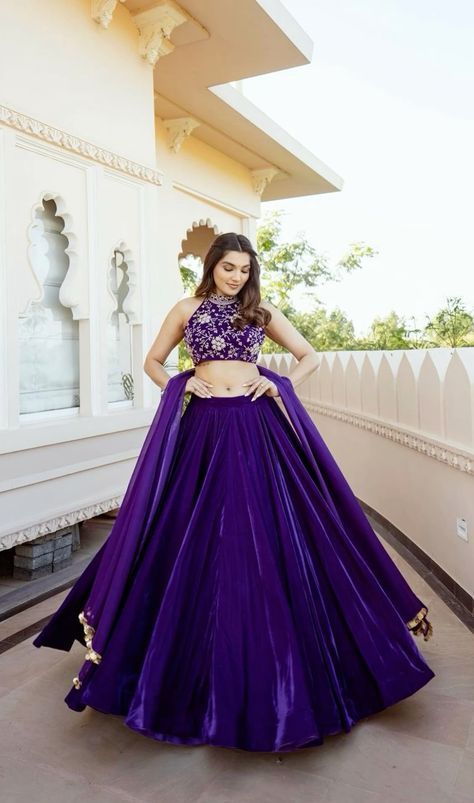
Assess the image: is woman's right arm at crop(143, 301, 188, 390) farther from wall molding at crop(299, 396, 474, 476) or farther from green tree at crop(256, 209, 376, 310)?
green tree at crop(256, 209, 376, 310)

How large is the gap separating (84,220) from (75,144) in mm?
400

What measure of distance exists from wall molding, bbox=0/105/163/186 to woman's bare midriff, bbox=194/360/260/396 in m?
1.62

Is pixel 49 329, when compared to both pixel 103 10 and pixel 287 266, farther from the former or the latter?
pixel 287 266

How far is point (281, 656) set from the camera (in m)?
1.84

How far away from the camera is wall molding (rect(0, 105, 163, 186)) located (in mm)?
3041

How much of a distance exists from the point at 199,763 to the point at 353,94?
49.2 m

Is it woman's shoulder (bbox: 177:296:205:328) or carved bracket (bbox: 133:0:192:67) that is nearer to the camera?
woman's shoulder (bbox: 177:296:205:328)

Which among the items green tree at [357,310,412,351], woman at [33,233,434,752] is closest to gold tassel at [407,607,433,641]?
woman at [33,233,434,752]

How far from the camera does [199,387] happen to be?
93.2 inches

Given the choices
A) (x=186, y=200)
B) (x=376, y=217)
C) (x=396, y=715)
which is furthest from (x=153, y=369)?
(x=376, y=217)

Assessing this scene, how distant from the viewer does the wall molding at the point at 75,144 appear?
3.04 metres

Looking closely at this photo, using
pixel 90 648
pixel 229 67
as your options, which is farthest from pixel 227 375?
pixel 229 67

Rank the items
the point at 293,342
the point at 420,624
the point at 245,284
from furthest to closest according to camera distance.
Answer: the point at 293,342, the point at 245,284, the point at 420,624

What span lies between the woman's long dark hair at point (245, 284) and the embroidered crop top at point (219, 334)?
0.09ft
